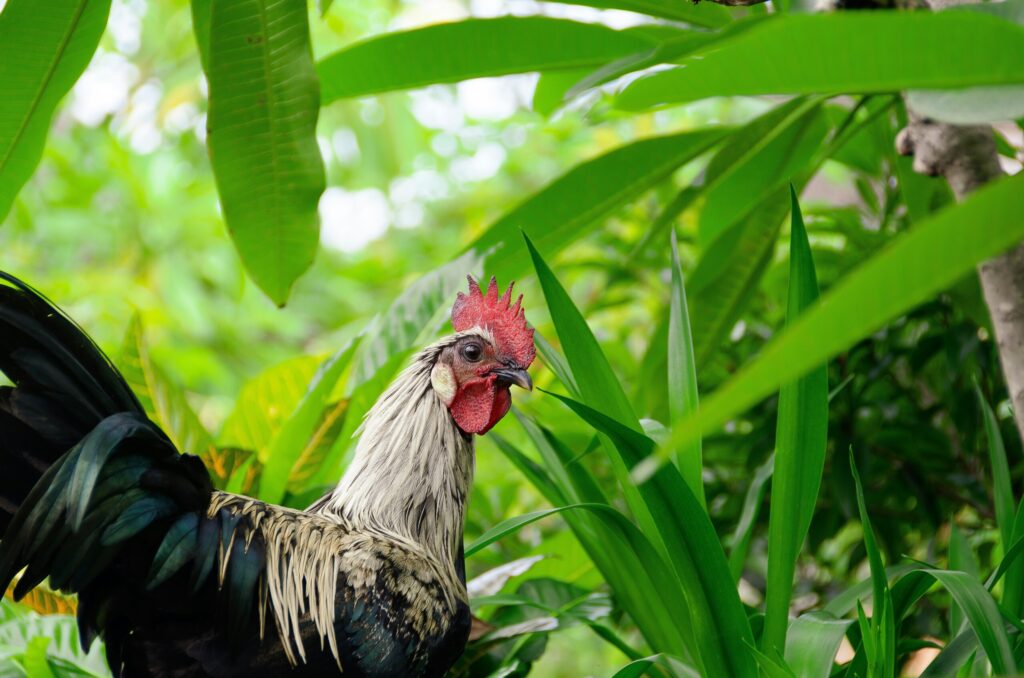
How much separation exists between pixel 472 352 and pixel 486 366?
0.02 m

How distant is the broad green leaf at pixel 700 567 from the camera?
2.62 feet

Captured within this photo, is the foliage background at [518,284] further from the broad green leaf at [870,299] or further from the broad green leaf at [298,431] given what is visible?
the broad green leaf at [870,299]

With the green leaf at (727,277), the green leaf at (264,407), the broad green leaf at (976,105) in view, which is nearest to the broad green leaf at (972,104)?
the broad green leaf at (976,105)

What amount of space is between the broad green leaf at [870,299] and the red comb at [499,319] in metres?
0.70

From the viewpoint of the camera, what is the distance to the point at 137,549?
2.86ft

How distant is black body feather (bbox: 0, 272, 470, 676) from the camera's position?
33.3 inches

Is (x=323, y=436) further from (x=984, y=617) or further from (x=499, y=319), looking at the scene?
(x=984, y=617)

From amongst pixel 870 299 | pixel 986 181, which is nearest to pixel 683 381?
pixel 986 181

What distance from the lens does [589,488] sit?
983mm

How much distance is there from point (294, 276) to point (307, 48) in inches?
9.9

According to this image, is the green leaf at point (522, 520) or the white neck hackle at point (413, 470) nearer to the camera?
the green leaf at point (522, 520)

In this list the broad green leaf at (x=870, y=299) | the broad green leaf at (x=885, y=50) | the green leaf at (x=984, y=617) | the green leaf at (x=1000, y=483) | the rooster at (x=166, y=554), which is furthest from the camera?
the green leaf at (x=1000, y=483)

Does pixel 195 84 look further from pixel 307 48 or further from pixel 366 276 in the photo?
pixel 307 48

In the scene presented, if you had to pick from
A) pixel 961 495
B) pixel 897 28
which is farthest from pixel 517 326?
pixel 961 495
